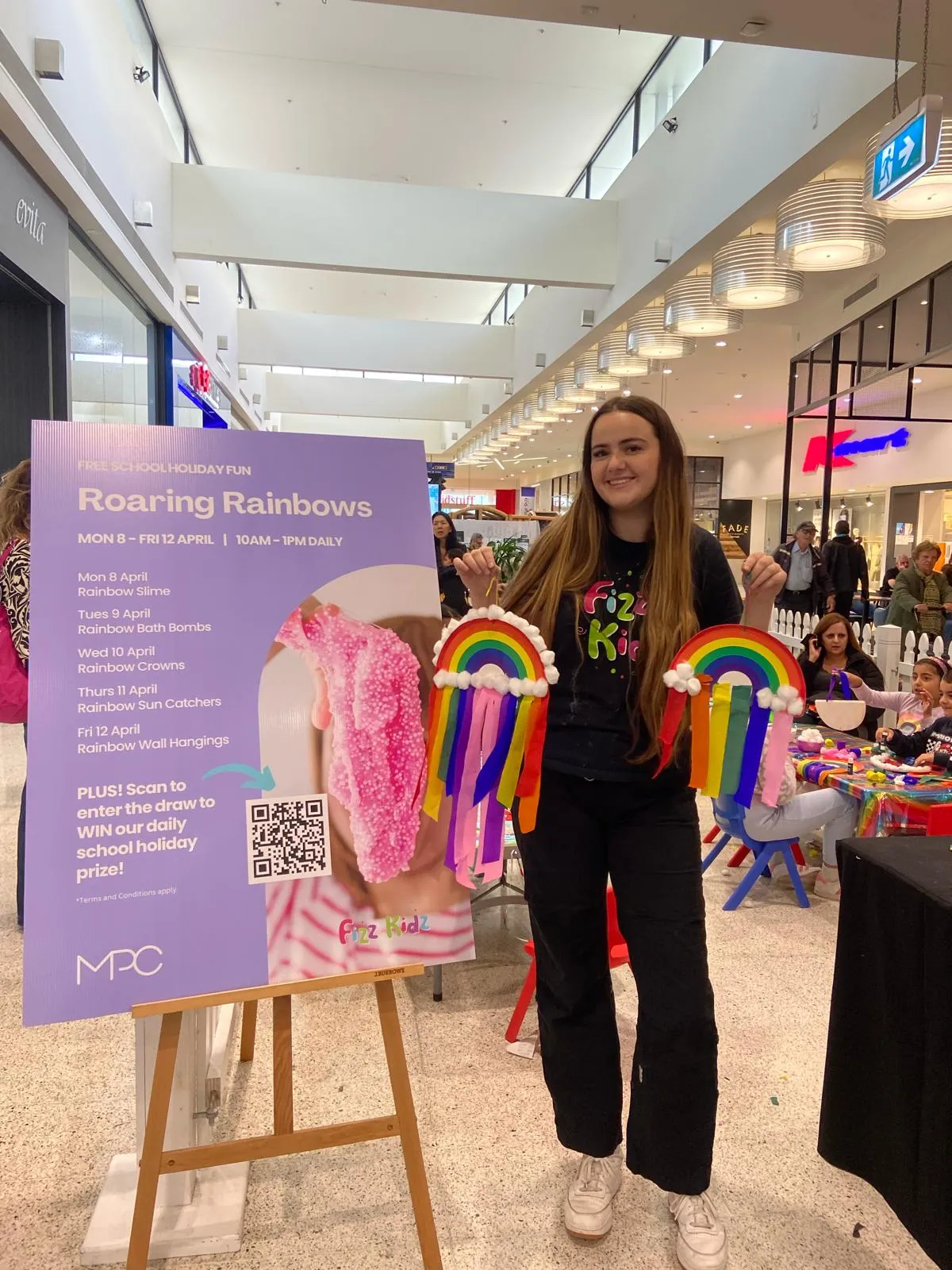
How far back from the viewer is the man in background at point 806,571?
7.59m

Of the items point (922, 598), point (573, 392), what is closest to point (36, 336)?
point (573, 392)

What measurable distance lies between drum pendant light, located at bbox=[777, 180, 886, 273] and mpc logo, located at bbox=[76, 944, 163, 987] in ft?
14.4

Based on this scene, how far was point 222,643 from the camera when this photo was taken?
1.34 metres

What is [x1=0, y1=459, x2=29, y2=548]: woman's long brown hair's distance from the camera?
225cm

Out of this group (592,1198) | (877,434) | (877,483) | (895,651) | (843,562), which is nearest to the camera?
(592,1198)

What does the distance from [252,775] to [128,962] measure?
0.34 m

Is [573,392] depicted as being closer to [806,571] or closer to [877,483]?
[806,571]

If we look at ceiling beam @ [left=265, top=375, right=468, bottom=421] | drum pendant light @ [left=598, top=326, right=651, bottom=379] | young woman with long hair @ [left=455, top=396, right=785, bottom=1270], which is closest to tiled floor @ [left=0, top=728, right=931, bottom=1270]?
young woman with long hair @ [left=455, top=396, right=785, bottom=1270]

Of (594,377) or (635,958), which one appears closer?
(635,958)

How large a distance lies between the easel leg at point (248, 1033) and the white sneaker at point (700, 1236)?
1.11 meters

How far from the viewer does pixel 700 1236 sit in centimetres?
152

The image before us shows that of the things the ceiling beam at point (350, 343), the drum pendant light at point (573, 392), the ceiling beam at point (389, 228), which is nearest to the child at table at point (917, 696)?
the ceiling beam at point (389, 228)

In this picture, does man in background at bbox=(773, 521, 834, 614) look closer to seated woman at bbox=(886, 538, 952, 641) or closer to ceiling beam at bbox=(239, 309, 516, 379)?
seated woman at bbox=(886, 538, 952, 641)

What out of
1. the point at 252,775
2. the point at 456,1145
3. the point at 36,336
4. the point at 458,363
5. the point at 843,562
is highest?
the point at 458,363
